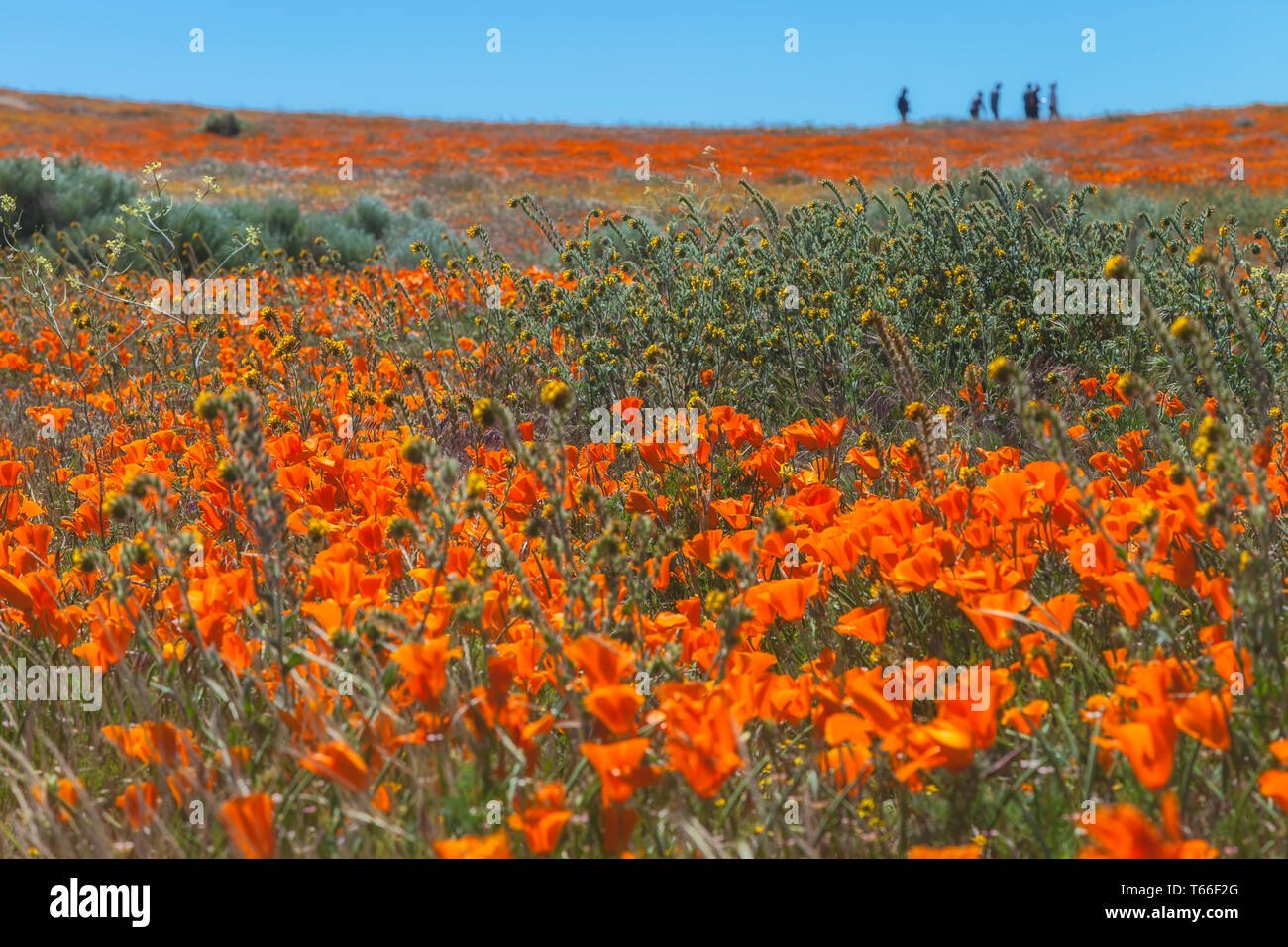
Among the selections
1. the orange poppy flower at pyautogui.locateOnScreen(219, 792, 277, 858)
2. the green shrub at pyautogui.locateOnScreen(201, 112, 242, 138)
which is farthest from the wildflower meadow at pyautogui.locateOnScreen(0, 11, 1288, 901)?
the green shrub at pyautogui.locateOnScreen(201, 112, 242, 138)

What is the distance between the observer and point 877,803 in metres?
1.40

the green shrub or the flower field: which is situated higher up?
the green shrub

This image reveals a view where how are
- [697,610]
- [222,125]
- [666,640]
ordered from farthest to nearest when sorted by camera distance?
[222,125] < [697,610] < [666,640]

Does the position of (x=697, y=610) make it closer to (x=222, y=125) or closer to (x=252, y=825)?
(x=252, y=825)

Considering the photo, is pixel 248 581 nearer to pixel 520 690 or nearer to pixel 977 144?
pixel 520 690

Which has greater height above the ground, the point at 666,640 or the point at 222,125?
the point at 222,125

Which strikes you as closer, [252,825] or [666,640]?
[252,825]

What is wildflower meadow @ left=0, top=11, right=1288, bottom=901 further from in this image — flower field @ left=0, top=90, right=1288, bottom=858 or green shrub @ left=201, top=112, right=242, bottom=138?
green shrub @ left=201, top=112, right=242, bottom=138

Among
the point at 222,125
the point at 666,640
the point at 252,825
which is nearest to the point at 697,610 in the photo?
the point at 666,640

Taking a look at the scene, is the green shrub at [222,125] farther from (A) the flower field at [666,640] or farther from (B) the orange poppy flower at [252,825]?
(B) the orange poppy flower at [252,825]

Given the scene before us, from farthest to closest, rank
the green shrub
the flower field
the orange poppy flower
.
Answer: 1. the green shrub
2. the flower field
3. the orange poppy flower

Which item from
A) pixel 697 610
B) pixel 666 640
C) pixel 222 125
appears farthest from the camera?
pixel 222 125

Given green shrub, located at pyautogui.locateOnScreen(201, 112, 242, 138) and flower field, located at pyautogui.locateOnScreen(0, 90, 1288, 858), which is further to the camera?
green shrub, located at pyautogui.locateOnScreen(201, 112, 242, 138)
